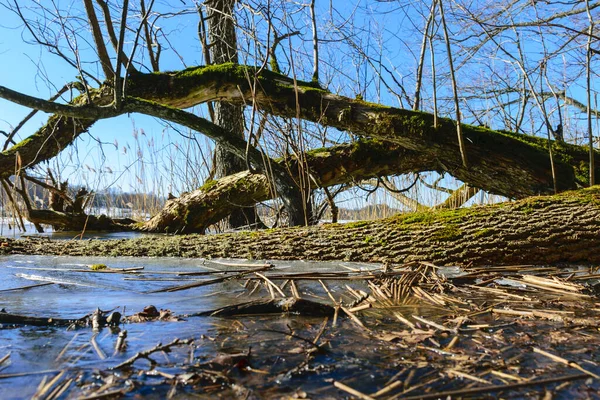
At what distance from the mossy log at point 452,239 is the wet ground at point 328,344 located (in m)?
0.46

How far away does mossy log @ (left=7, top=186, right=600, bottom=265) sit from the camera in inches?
114

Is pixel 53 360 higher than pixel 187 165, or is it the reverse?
pixel 187 165

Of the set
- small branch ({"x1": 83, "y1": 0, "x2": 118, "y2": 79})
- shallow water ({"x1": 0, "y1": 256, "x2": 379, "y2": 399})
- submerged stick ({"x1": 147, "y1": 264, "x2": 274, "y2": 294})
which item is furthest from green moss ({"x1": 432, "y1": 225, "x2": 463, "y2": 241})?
small branch ({"x1": 83, "y1": 0, "x2": 118, "y2": 79})

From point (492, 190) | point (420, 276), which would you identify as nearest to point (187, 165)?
point (492, 190)

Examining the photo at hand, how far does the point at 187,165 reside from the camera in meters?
7.61

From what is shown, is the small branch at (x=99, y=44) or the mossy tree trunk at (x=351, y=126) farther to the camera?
the small branch at (x=99, y=44)

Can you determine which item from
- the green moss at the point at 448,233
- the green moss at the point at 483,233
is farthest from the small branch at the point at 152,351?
the green moss at the point at 483,233

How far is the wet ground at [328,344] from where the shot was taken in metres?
1.10

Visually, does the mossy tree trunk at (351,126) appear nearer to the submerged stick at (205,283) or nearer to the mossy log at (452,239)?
the mossy log at (452,239)

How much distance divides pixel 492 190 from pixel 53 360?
4.58 metres

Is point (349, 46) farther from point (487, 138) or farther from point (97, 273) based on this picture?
point (97, 273)

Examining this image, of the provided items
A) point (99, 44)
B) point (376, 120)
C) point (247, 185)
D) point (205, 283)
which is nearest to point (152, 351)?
point (205, 283)

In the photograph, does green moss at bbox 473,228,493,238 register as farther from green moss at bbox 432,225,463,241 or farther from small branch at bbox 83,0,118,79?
small branch at bbox 83,0,118,79

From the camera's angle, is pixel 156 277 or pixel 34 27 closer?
pixel 156 277
